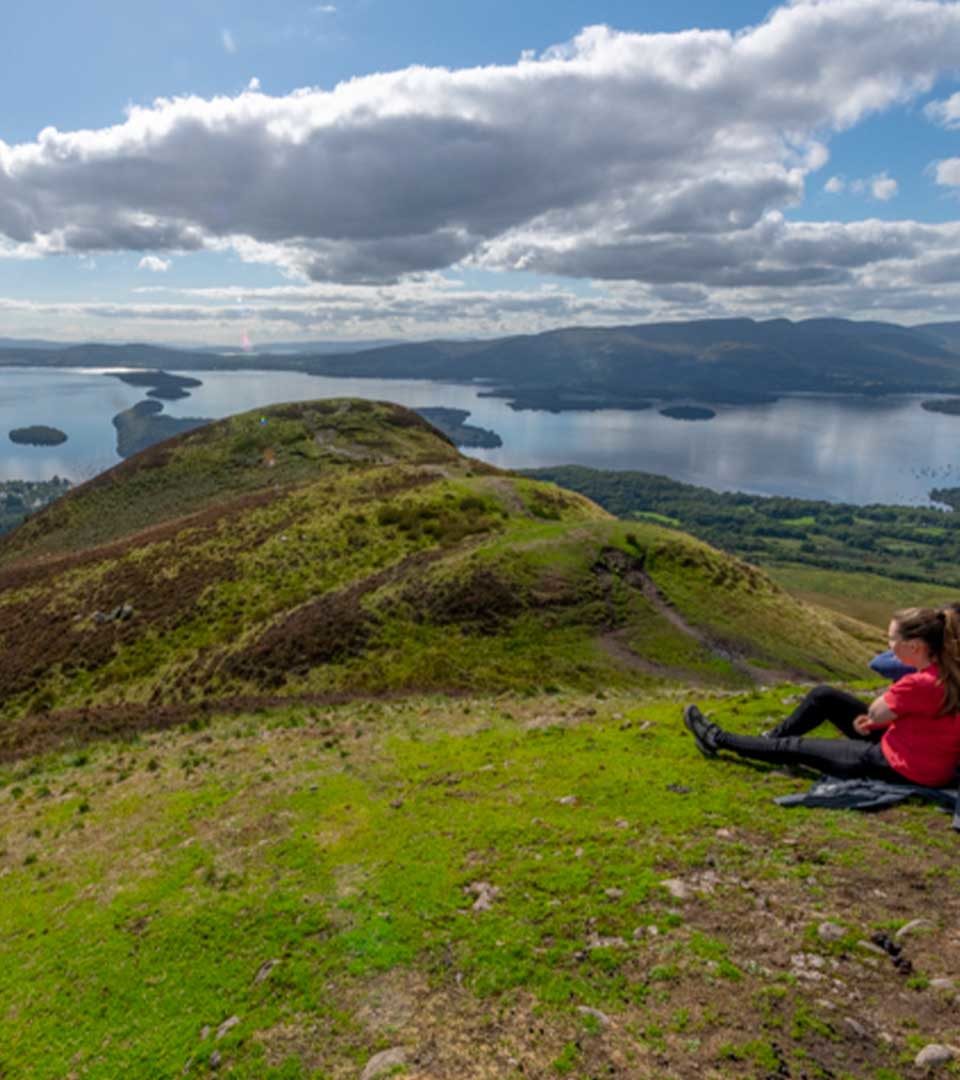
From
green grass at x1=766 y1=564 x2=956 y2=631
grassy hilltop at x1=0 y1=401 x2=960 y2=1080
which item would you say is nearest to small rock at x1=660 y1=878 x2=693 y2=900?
grassy hilltop at x1=0 y1=401 x2=960 y2=1080

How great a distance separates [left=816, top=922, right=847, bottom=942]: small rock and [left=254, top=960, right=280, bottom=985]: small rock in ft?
24.1

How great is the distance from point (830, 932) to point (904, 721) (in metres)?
3.77

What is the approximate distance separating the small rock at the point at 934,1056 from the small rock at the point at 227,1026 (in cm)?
A: 764

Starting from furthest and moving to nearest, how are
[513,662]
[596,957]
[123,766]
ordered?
1. [513,662]
2. [123,766]
3. [596,957]

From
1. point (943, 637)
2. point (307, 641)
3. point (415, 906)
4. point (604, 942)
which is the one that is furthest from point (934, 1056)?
point (307, 641)

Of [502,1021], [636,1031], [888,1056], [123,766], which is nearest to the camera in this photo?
[888,1056]

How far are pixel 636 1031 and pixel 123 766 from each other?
787 inches

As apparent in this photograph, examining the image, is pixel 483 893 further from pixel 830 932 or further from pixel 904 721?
pixel 904 721

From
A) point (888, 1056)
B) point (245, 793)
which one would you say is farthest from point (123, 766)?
point (888, 1056)

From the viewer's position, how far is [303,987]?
336 inches

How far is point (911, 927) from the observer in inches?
298

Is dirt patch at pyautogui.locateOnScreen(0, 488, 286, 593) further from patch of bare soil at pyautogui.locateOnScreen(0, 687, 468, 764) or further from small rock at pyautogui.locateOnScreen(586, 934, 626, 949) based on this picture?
small rock at pyautogui.locateOnScreen(586, 934, 626, 949)

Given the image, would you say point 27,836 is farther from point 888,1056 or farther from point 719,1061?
point 888,1056

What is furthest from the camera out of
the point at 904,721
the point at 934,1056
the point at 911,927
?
the point at 904,721
